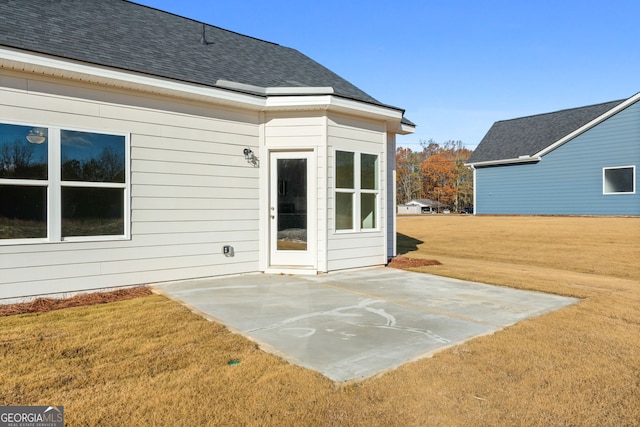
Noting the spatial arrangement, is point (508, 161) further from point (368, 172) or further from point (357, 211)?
point (357, 211)

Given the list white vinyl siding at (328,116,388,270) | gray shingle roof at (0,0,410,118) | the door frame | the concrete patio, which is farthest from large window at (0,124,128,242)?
white vinyl siding at (328,116,388,270)

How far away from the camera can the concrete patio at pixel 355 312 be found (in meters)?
3.12

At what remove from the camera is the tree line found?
4578cm

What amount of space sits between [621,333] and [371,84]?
19944 mm

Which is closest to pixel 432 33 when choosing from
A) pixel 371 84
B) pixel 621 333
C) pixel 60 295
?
pixel 371 84

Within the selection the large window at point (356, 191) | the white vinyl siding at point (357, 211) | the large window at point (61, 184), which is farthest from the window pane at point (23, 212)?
the large window at point (356, 191)

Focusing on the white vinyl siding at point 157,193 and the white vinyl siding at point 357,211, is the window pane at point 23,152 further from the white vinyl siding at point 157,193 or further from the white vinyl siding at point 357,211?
the white vinyl siding at point 357,211

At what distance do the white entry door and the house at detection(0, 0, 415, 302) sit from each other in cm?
2

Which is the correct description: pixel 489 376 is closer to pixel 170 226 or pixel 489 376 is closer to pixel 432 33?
pixel 170 226

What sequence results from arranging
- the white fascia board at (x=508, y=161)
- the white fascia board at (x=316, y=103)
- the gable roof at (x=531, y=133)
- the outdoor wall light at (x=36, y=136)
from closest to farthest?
the outdoor wall light at (x=36, y=136) < the white fascia board at (x=316, y=103) < the gable roof at (x=531, y=133) < the white fascia board at (x=508, y=161)

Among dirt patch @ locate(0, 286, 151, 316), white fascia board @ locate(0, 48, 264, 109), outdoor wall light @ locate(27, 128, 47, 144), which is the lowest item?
dirt patch @ locate(0, 286, 151, 316)

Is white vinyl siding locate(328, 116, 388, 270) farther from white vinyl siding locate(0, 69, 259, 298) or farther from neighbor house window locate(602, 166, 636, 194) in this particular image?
neighbor house window locate(602, 166, 636, 194)

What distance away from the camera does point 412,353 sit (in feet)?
10.2

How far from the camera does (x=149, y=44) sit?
6594 millimetres
